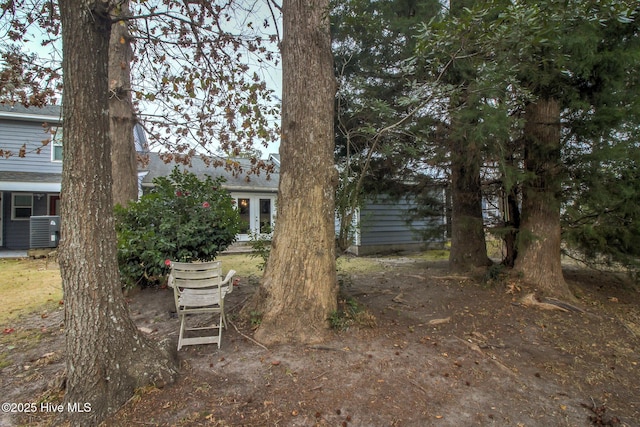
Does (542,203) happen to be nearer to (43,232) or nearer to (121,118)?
(121,118)

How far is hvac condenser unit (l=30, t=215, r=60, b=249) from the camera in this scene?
10844 millimetres

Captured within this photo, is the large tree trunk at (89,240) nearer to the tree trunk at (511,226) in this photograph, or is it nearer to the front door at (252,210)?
the tree trunk at (511,226)

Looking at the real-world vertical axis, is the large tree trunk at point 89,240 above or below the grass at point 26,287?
above

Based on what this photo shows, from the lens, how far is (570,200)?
17.2ft

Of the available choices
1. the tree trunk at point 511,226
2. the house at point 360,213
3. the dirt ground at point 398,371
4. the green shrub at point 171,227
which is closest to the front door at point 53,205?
the house at point 360,213

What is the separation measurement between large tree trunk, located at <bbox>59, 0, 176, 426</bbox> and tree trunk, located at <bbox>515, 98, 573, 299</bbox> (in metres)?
5.18

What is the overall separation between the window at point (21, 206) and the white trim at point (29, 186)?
1951mm

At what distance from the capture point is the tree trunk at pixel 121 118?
639 cm

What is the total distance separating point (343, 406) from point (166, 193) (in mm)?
4859

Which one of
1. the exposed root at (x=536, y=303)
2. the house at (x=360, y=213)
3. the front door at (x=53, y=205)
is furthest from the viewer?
the front door at (x=53, y=205)

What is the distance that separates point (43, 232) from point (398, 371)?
12375 millimetres

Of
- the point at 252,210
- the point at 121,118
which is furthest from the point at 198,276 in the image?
the point at 252,210

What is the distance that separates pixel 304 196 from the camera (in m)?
3.95

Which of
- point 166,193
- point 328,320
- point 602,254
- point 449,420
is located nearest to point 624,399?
point 449,420
